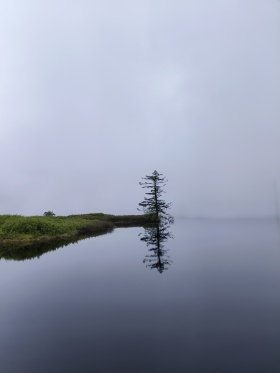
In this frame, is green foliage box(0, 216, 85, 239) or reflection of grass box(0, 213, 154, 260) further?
green foliage box(0, 216, 85, 239)

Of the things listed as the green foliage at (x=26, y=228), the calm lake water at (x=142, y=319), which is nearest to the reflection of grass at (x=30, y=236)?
the green foliage at (x=26, y=228)

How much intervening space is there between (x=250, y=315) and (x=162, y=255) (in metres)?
13.8

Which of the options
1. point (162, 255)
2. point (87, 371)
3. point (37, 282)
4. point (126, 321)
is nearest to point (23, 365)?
point (87, 371)

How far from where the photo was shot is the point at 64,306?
1204 centimetres

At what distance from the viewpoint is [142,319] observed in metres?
10.3

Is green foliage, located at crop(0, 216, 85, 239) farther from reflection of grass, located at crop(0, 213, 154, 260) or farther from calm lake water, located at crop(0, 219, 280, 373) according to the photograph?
calm lake water, located at crop(0, 219, 280, 373)

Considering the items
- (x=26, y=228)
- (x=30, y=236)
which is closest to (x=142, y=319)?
(x=30, y=236)

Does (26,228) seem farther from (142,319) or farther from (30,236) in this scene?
(142,319)

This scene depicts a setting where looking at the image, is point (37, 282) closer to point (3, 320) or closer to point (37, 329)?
point (3, 320)

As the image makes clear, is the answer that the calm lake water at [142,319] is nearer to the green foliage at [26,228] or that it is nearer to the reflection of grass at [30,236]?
the reflection of grass at [30,236]

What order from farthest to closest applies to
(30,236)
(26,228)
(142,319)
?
(26,228)
(30,236)
(142,319)

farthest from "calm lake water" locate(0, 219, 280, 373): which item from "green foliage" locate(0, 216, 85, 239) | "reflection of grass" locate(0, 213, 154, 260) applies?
"green foliage" locate(0, 216, 85, 239)

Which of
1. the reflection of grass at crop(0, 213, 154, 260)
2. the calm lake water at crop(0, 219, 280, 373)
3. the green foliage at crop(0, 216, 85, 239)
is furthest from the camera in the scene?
the green foliage at crop(0, 216, 85, 239)

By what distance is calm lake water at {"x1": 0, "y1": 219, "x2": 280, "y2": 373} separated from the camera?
7434mm
